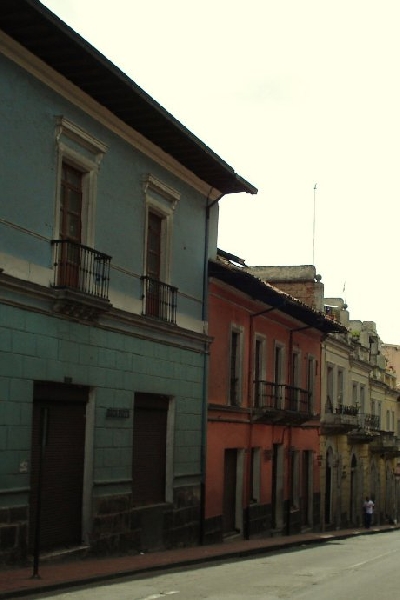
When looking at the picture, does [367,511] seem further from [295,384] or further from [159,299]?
[159,299]

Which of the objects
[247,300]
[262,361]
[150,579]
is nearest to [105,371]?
[150,579]

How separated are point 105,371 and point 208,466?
6435 mm

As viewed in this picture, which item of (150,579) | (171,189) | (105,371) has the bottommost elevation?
(150,579)

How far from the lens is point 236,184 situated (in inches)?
932

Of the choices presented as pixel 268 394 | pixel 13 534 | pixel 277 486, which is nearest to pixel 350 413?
pixel 277 486

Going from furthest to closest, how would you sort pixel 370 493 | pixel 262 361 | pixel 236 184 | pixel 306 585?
1. pixel 370 493
2. pixel 262 361
3. pixel 236 184
4. pixel 306 585

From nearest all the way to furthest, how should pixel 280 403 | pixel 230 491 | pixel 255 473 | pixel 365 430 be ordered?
pixel 230 491, pixel 255 473, pixel 280 403, pixel 365 430

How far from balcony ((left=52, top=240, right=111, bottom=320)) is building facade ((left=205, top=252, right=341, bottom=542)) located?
6032 mm

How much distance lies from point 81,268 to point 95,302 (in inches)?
25.6

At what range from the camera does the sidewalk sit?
42.8ft

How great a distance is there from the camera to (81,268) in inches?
677

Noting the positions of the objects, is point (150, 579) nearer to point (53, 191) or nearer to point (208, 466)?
point (53, 191)

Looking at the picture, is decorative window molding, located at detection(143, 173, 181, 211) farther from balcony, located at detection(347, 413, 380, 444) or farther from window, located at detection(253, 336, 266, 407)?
balcony, located at detection(347, 413, 380, 444)

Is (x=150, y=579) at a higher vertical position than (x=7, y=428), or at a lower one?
lower
